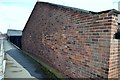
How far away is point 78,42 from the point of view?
223 inches

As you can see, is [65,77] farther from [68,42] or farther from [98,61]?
[98,61]

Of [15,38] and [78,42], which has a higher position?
[15,38]

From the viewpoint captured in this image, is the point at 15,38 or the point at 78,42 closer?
the point at 78,42

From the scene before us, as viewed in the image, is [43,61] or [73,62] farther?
[43,61]

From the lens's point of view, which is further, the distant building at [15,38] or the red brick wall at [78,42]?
the distant building at [15,38]

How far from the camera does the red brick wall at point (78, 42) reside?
436 cm

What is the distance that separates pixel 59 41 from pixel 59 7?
157 cm

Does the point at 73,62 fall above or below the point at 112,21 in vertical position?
below

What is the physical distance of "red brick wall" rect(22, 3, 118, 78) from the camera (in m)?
4.36

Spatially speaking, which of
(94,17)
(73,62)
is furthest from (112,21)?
(73,62)

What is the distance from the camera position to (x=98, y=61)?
463 centimetres

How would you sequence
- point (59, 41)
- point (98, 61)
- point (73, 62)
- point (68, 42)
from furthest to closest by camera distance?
point (59, 41) < point (68, 42) < point (73, 62) < point (98, 61)

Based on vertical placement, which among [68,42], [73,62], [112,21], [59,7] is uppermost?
[59,7]

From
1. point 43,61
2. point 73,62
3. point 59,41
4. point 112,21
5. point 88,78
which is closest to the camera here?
point 112,21
